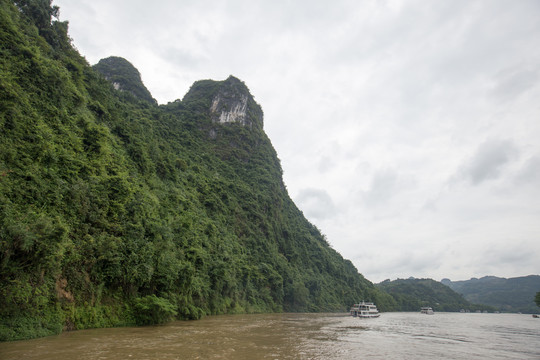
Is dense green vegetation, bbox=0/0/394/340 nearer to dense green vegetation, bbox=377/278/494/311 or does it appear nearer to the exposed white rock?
the exposed white rock

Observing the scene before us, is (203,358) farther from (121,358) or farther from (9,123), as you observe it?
(9,123)

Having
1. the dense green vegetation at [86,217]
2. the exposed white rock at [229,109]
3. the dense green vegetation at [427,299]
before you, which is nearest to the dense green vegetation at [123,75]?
the exposed white rock at [229,109]

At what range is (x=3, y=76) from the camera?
1873cm

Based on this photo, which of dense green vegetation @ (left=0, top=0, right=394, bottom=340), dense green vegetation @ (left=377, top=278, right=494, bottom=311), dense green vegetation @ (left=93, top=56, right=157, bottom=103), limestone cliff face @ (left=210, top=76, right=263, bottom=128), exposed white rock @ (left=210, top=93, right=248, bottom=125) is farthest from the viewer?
dense green vegetation @ (left=377, top=278, right=494, bottom=311)

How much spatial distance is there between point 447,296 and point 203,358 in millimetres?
155561

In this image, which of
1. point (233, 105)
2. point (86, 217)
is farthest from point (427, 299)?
point (86, 217)

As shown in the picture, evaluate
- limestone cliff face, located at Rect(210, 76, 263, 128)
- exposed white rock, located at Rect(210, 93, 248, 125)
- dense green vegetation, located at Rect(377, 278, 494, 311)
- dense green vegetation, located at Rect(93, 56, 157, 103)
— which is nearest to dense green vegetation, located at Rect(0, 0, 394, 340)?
exposed white rock, located at Rect(210, 93, 248, 125)

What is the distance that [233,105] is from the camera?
9375 cm

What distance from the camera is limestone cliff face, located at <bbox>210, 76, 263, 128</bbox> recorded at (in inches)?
3553

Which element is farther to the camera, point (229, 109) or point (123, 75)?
point (229, 109)

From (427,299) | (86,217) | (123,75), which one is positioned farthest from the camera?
(427,299)

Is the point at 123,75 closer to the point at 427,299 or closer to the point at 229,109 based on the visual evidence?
the point at 229,109

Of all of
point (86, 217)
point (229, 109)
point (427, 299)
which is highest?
point (229, 109)

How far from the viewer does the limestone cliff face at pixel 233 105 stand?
90.2 meters
